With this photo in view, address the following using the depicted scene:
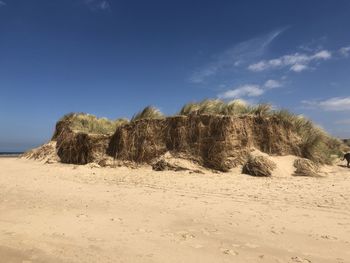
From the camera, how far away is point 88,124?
18.3m

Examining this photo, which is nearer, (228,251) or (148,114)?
(228,251)

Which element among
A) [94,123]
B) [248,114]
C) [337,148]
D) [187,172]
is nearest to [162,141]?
[187,172]

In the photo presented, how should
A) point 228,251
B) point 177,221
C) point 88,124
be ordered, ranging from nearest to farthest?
point 228,251 < point 177,221 < point 88,124

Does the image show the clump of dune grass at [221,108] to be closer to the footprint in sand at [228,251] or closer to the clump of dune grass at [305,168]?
the clump of dune grass at [305,168]

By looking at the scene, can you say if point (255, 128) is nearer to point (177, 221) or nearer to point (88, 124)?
point (177, 221)

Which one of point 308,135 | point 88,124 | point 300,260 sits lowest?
point 300,260

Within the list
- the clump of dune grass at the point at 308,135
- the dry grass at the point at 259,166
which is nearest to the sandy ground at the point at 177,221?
the dry grass at the point at 259,166

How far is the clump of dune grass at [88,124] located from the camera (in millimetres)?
16470

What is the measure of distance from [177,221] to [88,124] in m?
13.5

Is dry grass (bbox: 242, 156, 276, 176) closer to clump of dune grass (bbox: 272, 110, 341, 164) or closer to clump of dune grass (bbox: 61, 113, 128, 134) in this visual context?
clump of dune grass (bbox: 272, 110, 341, 164)

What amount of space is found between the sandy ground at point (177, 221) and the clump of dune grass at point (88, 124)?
6726 millimetres

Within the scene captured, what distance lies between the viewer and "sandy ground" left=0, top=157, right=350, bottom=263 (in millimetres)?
4250

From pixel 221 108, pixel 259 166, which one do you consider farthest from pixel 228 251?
pixel 221 108

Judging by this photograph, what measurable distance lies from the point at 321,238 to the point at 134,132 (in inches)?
392
